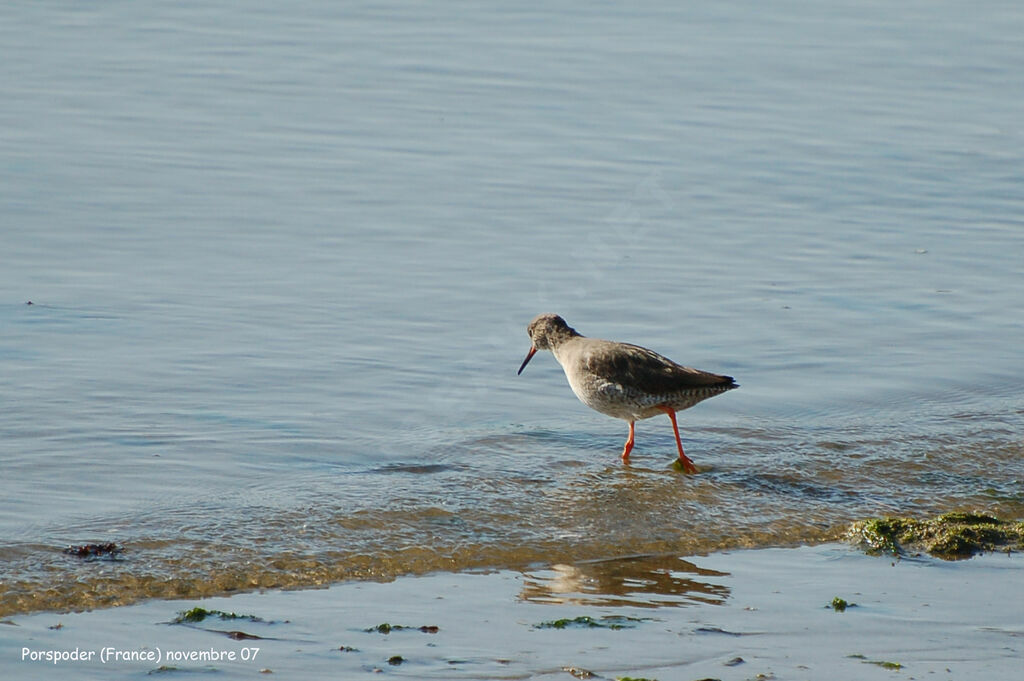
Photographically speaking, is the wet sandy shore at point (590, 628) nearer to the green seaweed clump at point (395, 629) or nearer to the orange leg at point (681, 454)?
the green seaweed clump at point (395, 629)

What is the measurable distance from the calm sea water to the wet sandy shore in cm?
38

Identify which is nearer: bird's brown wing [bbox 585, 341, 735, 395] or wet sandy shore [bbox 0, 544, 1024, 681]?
wet sandy shore [bbox 0, 544, 1024, 681]

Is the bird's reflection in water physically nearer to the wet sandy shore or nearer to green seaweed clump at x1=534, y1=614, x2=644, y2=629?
the wet sandy shore

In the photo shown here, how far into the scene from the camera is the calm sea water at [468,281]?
788 cm

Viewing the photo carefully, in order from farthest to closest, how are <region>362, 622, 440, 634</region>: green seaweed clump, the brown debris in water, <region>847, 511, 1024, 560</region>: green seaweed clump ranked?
<region>847, 511, 1024, 560</region>: green seaweed clump
the brown debris in water
<region>362, 622, 440, 634</region>: green seaweed clump

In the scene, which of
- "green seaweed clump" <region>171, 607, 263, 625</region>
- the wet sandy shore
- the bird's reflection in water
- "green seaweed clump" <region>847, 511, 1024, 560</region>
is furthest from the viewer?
"green seaweed clump" <region>847, 511, 1024, 560</region>

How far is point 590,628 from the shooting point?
5945 mm

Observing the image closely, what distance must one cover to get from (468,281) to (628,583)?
20.6 feet

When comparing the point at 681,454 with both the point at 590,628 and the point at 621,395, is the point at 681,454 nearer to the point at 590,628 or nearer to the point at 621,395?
the point at 621,395

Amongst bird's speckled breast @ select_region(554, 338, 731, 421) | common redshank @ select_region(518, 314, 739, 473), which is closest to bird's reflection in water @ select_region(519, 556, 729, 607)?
common redshank @ select_region(518, 314, 739, 473)

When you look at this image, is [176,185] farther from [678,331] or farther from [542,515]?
[542,515]

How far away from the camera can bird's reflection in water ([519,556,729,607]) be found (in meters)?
6.43

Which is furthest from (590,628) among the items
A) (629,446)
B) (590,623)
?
(629,446)

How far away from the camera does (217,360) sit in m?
10.7
